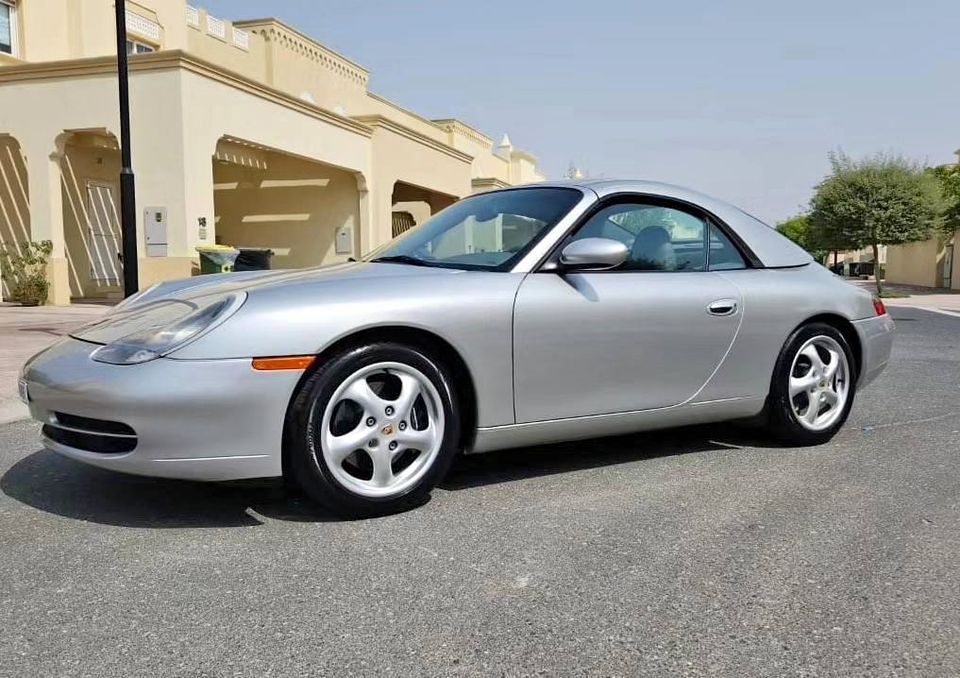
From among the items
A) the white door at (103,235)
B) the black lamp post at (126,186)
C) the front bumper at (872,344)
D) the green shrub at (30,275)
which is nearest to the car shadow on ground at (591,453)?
the front bumper at (872,344)

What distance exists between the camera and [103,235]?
17938mm

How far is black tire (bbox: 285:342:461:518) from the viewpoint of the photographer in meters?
3.02

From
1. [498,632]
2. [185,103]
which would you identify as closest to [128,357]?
[498,632]

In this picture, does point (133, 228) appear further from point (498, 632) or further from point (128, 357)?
point (498, 632)

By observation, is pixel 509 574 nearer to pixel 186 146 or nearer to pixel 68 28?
pixel 186 146

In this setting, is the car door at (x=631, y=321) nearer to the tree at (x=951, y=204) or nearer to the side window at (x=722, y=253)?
the side window at (x=722, y=253)

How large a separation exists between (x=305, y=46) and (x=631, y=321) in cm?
2180

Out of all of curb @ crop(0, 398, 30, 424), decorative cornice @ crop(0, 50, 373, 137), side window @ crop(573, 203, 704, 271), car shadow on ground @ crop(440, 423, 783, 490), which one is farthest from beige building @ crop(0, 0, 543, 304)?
side window @ crop(573, 203, 704, 271)

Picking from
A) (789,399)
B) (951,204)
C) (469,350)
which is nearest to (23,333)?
(469,350)

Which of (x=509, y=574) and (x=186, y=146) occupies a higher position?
(x=186, y=146)

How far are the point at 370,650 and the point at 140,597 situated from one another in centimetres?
80

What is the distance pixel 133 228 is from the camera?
898 cm

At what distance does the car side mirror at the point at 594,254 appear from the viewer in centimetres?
350

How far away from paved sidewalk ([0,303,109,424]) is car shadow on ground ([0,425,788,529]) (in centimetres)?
163
